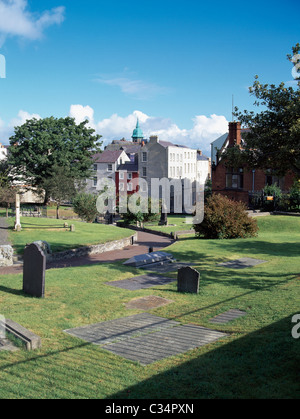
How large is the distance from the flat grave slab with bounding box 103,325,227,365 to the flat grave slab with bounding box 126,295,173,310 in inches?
92.9

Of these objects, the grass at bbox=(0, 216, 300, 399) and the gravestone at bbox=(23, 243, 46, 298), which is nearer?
the grass at bbox=(0, 216, 300, 399)

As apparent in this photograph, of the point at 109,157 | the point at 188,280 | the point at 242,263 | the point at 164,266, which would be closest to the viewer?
the point at 188,280

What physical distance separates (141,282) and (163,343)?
23.5 ft

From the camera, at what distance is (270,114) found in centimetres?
1734

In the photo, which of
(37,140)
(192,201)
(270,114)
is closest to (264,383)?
(270,114)

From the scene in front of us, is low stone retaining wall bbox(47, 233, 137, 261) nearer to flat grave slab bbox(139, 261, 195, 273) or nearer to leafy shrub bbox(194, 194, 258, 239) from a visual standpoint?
leafy shrub bbox(194, 194, 258, 239)

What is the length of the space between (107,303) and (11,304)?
3.04 m

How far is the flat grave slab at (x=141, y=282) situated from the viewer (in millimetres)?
15469

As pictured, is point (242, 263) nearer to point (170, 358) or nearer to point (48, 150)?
point (170, 358)

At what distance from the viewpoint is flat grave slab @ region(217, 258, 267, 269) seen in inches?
765

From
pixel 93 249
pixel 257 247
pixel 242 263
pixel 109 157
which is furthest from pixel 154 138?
pixel 242 263

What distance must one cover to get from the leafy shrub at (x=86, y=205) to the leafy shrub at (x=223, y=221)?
718 inches

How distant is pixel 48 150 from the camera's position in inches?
2628

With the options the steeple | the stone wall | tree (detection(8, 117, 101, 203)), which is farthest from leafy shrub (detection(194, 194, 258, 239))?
the steeple
